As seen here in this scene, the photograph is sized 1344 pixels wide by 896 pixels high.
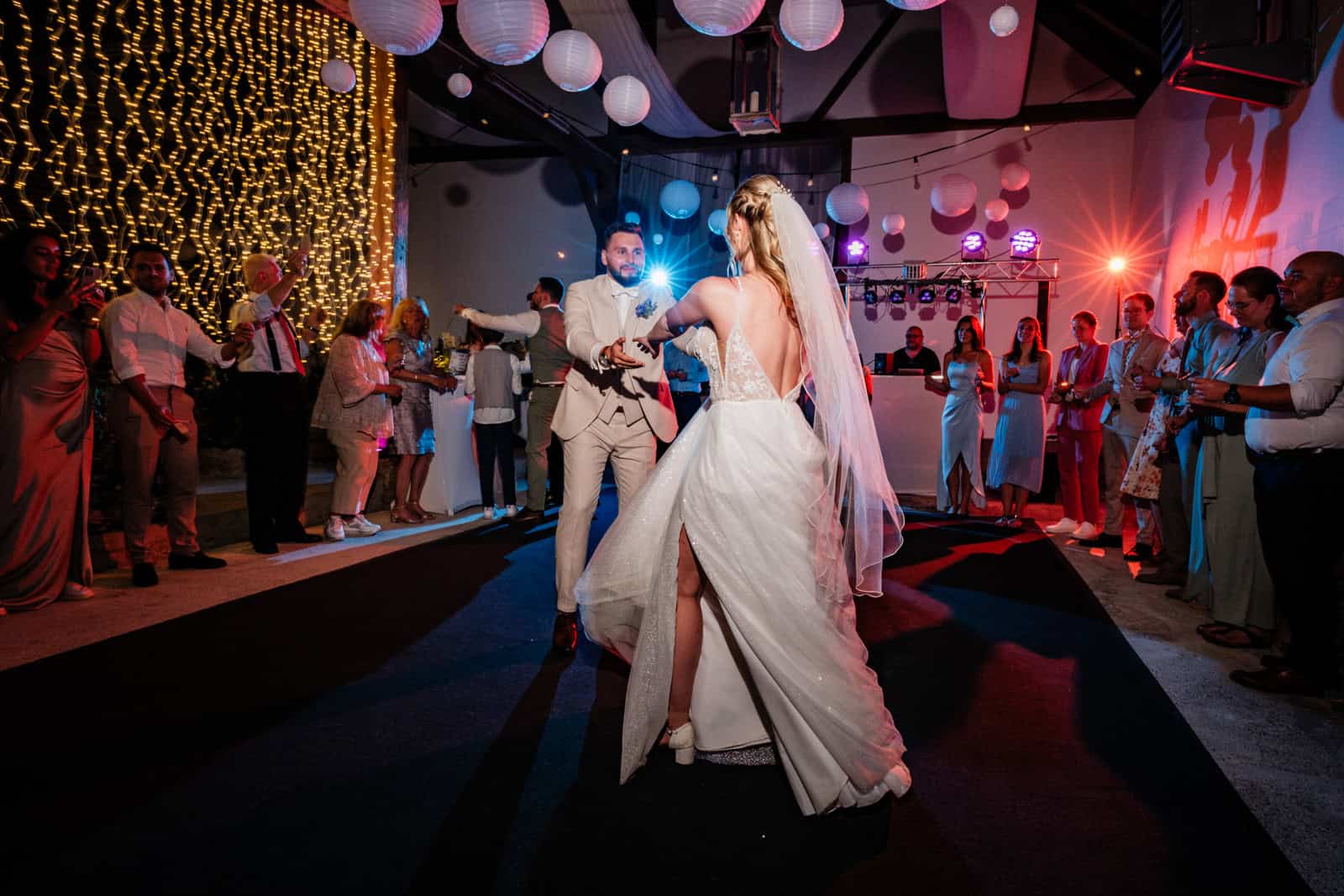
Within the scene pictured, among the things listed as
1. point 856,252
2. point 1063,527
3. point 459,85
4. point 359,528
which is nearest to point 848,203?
point 856,252

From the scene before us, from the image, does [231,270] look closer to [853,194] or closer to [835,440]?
[835,440]

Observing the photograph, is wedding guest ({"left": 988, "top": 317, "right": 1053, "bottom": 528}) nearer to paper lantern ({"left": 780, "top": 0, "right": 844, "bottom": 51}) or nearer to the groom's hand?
paper lantern ({"left": 780, "top": 0, "right": 844, "bottom": 51})

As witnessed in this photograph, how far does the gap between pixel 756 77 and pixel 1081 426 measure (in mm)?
3874

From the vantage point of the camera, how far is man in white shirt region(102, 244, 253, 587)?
13.2ft

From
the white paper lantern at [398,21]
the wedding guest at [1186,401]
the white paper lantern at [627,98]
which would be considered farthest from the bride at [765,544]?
the white paper lantern at [627,98]

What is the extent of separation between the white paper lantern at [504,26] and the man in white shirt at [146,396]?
2186 mm

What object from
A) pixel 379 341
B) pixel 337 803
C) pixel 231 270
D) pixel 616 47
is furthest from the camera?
pixel 616 47

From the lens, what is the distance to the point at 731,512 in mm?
2016

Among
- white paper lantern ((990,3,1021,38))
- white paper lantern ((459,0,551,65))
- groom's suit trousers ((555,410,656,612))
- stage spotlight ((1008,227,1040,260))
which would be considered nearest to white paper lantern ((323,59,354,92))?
white paper lantern ((459,0,551,65))

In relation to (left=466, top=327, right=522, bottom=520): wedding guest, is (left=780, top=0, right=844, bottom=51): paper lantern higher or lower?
higher

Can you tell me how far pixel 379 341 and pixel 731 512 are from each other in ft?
14.8

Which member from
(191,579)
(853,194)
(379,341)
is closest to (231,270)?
(379,341)

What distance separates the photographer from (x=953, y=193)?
10.2 meters

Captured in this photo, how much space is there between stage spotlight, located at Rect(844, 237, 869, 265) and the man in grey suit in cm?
595
